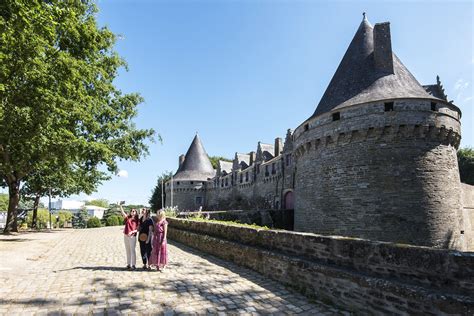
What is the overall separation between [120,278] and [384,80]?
15515 mm

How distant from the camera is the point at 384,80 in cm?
1573

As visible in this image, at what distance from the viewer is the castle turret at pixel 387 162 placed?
13.6m

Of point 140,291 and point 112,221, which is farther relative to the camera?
point 112,221

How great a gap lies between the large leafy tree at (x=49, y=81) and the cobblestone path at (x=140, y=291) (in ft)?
16.0

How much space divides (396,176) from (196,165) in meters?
37.6

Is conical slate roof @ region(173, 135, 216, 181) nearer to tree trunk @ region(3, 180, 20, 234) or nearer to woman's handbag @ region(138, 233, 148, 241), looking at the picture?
tree trunk @ region(3, 180, 20, 234)

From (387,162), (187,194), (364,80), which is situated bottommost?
(187,194)

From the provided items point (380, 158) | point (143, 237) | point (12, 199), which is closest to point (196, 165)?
point (12, 199)

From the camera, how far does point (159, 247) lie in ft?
25.0

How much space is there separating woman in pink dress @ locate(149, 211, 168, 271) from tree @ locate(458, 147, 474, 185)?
39955 mm

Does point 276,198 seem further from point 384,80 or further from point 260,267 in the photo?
point 260,267

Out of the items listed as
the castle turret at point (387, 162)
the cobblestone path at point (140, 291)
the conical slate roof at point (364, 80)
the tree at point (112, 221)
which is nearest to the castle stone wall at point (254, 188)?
the conical slate roof at point (364, 80)

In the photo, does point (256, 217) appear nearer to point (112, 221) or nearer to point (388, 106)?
point (388, 106)

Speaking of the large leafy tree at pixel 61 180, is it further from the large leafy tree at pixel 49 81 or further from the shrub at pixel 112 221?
the shrub at pixel 112 221
